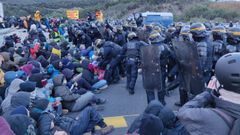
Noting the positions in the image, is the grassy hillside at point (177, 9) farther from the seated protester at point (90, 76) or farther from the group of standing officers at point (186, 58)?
the group of standing officers at point (186, 58)

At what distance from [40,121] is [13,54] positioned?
7581mm

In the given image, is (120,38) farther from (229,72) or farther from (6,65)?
(229,72)

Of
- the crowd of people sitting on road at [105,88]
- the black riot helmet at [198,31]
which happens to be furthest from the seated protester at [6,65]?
the black riot helmet at [198,31]

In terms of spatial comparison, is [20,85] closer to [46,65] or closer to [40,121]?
[40,121]

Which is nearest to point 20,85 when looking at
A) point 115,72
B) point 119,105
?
point 119,105

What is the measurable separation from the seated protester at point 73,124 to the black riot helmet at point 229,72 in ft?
12.1

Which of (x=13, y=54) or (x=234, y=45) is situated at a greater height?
(x=234, y=45)

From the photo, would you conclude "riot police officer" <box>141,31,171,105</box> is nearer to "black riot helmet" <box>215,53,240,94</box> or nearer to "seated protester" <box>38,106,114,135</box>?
"seated protester" <box>38,106,114,135</box>

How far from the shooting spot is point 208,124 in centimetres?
330

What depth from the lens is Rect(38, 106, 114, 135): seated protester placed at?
6309 millimetres

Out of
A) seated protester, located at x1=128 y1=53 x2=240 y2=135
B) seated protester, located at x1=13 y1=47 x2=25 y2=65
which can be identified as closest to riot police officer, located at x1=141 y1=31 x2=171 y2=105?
seated protester, located at x1=128 y1=53 x2=240 y2=135

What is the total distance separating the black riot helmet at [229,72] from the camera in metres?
3.31

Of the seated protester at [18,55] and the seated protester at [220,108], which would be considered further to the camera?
the seated protester at [18,55]

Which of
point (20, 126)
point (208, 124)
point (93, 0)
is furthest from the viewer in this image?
point (93, 0)
